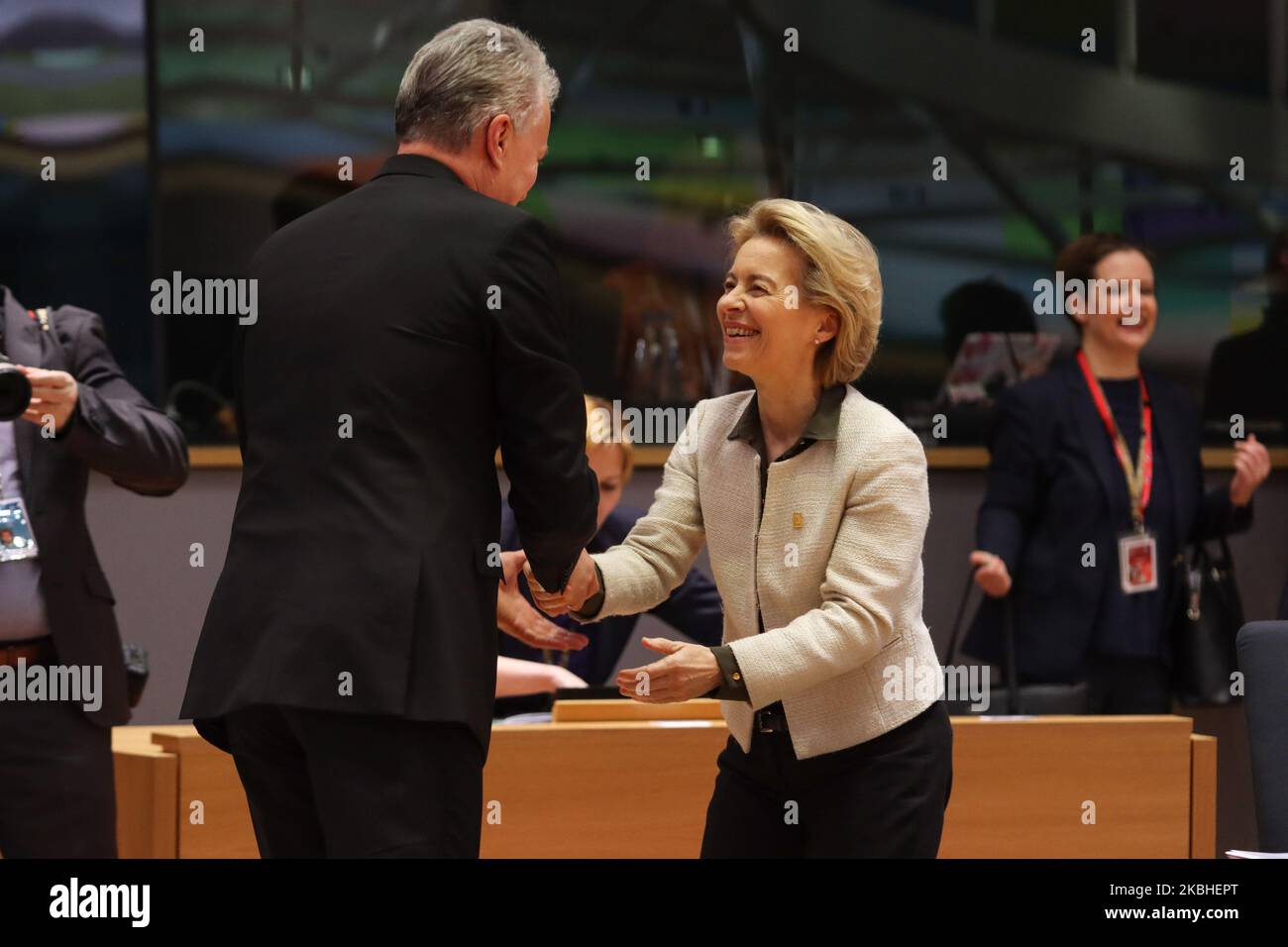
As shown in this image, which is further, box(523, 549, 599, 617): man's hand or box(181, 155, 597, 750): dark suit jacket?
box(523, 549, 599, 617): man's hand

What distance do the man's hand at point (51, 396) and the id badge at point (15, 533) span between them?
0.17 meters

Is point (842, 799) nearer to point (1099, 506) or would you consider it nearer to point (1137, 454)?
point (1099, 506)

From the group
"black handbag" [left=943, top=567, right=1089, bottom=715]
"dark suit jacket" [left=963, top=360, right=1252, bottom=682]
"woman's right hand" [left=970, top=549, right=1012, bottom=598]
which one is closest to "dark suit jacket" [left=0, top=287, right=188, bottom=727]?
"black handbag" [left=943, top=567, right=1089, bottom=715]

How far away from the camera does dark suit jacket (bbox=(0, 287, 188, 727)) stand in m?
3.23

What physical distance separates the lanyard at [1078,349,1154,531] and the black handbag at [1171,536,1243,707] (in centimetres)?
20

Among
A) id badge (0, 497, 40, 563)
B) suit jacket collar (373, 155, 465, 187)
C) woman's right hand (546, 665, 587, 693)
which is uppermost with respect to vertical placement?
suit jacket collar (373, 155, 465, 187)

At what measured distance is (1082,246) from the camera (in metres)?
4.62

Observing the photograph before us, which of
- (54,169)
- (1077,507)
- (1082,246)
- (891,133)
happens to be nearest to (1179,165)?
(891,133)

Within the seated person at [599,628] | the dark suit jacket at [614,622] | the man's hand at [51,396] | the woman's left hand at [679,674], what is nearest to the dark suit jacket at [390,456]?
the woman's left hand at [679,674]

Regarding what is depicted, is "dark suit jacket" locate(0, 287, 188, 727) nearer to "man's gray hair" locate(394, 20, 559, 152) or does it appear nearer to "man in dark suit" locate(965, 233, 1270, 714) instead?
"man's gray hair" locate(394, 20, 559, 152)

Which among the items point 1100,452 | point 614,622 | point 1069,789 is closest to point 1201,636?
point 1100,452

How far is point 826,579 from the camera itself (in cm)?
242
